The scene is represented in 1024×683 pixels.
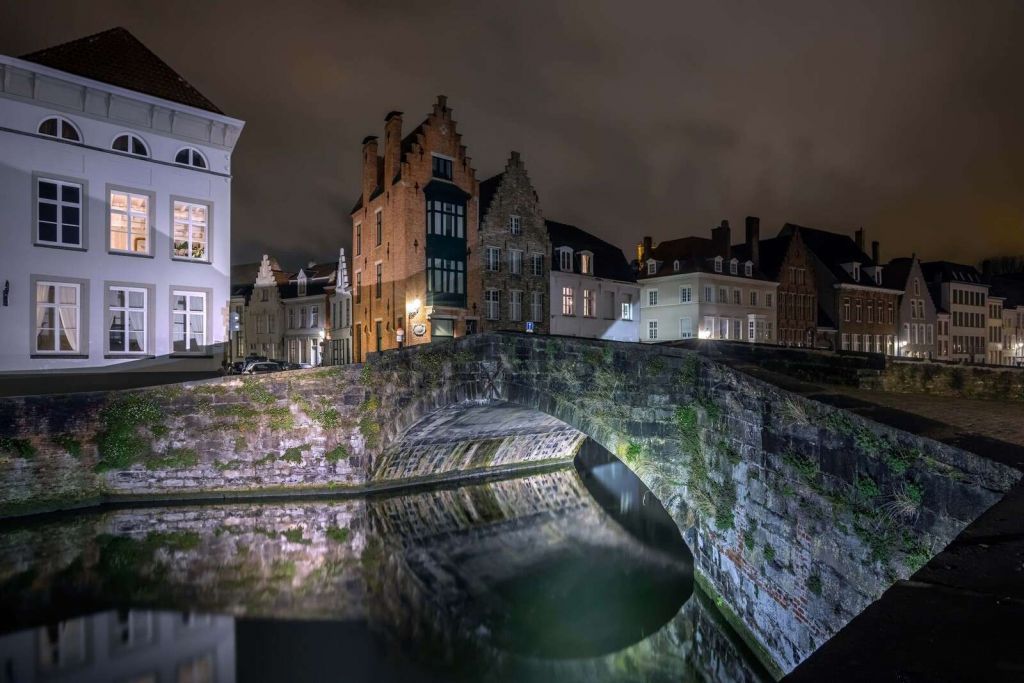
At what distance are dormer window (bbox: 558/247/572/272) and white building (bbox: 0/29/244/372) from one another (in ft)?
65.5

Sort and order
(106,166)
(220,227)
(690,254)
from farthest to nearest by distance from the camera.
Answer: (690,254) → (220,227) → (106,166)

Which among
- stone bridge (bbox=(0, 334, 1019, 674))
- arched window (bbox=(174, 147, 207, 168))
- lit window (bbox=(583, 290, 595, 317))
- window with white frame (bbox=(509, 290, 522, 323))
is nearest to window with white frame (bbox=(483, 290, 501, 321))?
→ window with white frame (bbox=(509, 290, 522, 323))

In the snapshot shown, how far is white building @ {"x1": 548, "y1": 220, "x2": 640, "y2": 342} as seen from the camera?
126 ft

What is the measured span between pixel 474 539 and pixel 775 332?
1495 inches

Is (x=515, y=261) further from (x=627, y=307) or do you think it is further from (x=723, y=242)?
(x=723, y=242)

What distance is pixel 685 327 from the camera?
44031mm

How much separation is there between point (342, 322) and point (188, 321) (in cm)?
1634

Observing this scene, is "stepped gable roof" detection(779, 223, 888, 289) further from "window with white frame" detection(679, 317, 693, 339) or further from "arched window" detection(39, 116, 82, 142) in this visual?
"arched window" detection(39, 116, 82, 142)

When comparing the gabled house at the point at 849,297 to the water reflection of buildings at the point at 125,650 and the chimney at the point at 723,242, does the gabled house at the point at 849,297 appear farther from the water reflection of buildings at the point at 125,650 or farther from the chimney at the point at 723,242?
the water reflection of buildings at the point at 125,650

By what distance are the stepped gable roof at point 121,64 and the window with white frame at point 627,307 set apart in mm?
27809

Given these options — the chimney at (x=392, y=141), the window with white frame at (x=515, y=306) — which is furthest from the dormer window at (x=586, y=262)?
the chimney at (x=392, y=141)

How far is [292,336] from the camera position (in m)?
49.7

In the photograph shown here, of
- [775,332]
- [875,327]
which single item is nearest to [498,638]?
[775,332]

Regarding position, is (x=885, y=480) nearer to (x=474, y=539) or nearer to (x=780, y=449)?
(x=780, y=449)
